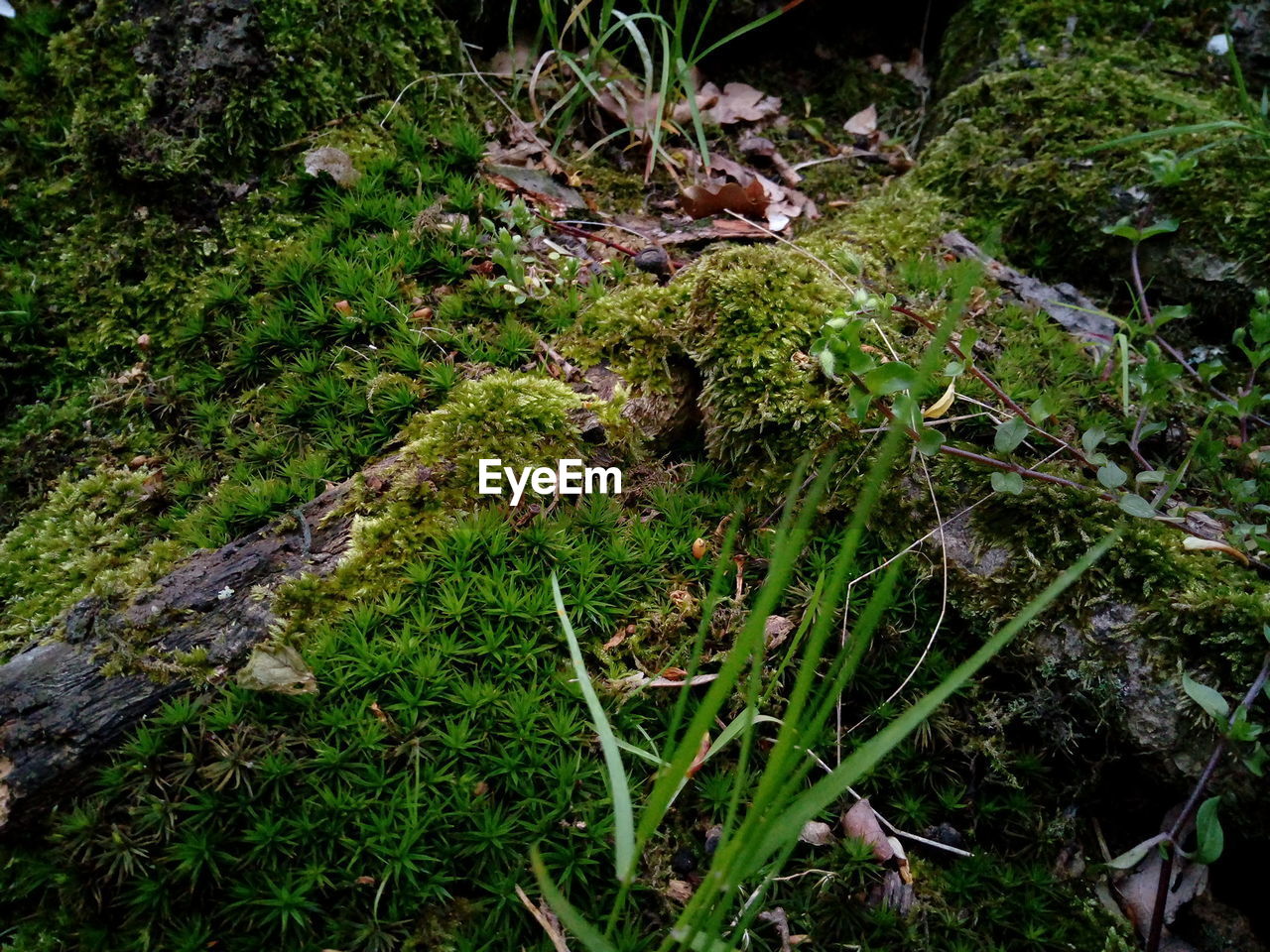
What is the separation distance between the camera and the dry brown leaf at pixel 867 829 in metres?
2.07

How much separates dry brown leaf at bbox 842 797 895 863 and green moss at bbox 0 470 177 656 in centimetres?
214

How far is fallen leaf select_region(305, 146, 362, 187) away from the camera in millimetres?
3271

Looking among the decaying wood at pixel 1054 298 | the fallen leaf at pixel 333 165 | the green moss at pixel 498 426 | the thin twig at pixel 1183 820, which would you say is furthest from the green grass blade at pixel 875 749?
the fallen leaf at pixel 333 165

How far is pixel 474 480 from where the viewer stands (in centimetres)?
245

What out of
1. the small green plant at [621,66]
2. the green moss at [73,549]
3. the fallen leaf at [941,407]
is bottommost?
the green moss at [73,549]

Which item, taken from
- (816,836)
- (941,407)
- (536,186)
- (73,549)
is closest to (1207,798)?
(816,836)

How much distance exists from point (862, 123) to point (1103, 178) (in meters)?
1.45

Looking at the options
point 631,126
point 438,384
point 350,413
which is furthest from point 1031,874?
point 631,126

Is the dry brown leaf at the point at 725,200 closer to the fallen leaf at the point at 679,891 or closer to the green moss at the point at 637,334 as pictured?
the green moss at the point at 637,334

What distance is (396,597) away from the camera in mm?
2182

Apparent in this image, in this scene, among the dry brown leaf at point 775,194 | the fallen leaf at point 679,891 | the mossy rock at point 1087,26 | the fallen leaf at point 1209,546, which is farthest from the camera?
the mossy rock at point 1087,26

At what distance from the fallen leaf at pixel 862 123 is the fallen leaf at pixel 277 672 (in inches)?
158

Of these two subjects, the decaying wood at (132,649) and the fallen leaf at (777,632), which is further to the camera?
the fallen leaf at (777,632)

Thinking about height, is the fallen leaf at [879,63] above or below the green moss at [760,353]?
above
